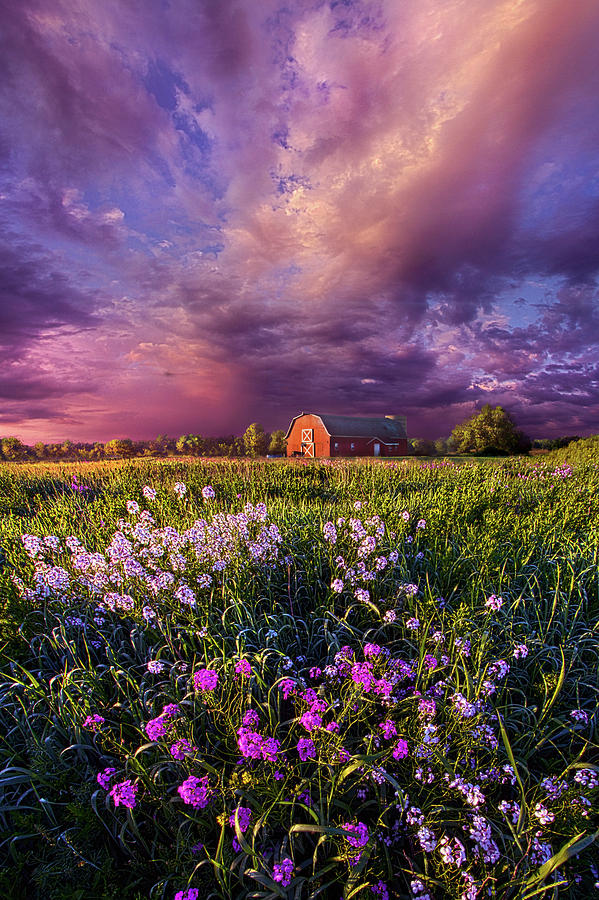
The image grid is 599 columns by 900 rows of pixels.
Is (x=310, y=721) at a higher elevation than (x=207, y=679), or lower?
lower

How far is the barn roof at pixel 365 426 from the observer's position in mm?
53844

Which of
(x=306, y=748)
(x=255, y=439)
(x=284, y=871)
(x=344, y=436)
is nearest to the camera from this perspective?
(x=284, y=871)

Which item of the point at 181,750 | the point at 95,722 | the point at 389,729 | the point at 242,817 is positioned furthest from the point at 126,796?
the point at 389,729

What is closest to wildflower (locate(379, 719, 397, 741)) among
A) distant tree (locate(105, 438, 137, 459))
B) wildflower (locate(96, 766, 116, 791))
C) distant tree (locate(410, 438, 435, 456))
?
wildflower (locate(96, 766, 116, 791))

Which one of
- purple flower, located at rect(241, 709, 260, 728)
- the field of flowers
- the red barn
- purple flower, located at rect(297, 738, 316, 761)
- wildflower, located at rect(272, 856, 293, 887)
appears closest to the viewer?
wildflower, located at rect(272, 856, 293, 887)

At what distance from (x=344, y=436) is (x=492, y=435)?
22.7 metres

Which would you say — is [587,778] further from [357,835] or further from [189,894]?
[189,894]

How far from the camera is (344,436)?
5375cm

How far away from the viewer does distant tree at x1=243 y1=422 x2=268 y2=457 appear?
74.9 m

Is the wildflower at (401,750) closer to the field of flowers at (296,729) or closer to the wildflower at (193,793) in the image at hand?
the field of flowers at (296,729)

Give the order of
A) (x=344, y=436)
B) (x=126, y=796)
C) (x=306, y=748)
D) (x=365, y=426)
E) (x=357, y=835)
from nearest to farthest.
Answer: (x=357, y=835) → (x=126, y=796) → (x=306, y=748) → (x=344, y=436) → (x=365, y=426)

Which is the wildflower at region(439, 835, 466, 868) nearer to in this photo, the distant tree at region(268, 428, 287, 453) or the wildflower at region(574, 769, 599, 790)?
the wildflower at region(574, 769, 599, 790)

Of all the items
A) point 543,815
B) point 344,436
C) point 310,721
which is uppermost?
point 344,436

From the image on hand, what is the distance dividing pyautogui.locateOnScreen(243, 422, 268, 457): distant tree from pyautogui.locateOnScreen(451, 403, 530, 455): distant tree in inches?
1452
